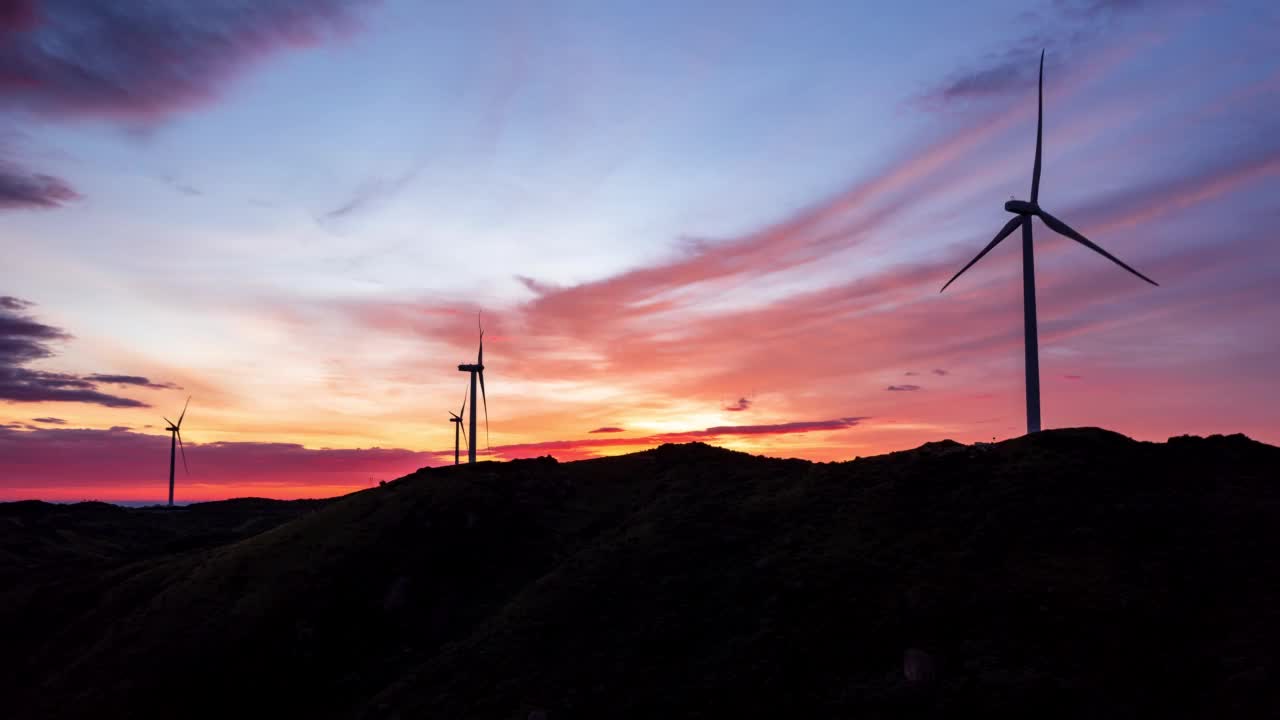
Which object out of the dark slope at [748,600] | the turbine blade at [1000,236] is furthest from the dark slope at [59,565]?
the turbine blade at [1000,236]

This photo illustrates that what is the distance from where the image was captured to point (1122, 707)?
3662 centimetres

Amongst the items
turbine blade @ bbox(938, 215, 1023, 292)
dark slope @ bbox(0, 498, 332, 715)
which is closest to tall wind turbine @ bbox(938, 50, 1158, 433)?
turbine blade @ bbox(938, 215, 1023, 292)

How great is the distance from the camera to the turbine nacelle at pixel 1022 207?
73.9 meters

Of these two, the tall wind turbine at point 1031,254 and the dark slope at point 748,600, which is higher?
the tall wind turbine at point 1031,254

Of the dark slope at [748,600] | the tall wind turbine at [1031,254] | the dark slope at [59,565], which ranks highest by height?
the tall wind turbine at [1031,254]

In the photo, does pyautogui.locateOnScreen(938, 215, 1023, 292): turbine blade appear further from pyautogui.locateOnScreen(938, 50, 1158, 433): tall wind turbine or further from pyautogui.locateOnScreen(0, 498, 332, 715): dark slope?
pyautogui.locateOnScreen(0, 498, 332, 715): dark slope

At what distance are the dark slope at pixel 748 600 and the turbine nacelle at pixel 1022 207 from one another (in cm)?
2153

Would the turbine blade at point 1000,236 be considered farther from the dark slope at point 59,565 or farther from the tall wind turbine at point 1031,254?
the dark slope at point 59,565

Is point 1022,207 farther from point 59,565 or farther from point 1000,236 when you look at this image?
point 59,565

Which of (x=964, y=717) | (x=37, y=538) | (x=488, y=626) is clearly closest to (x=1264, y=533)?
(x=964, y=717)

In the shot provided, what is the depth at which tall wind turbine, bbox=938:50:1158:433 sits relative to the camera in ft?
220

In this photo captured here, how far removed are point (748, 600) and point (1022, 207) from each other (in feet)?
156

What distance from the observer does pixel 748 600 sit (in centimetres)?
5359

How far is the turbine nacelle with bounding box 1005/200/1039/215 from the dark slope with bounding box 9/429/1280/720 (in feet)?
70.6
